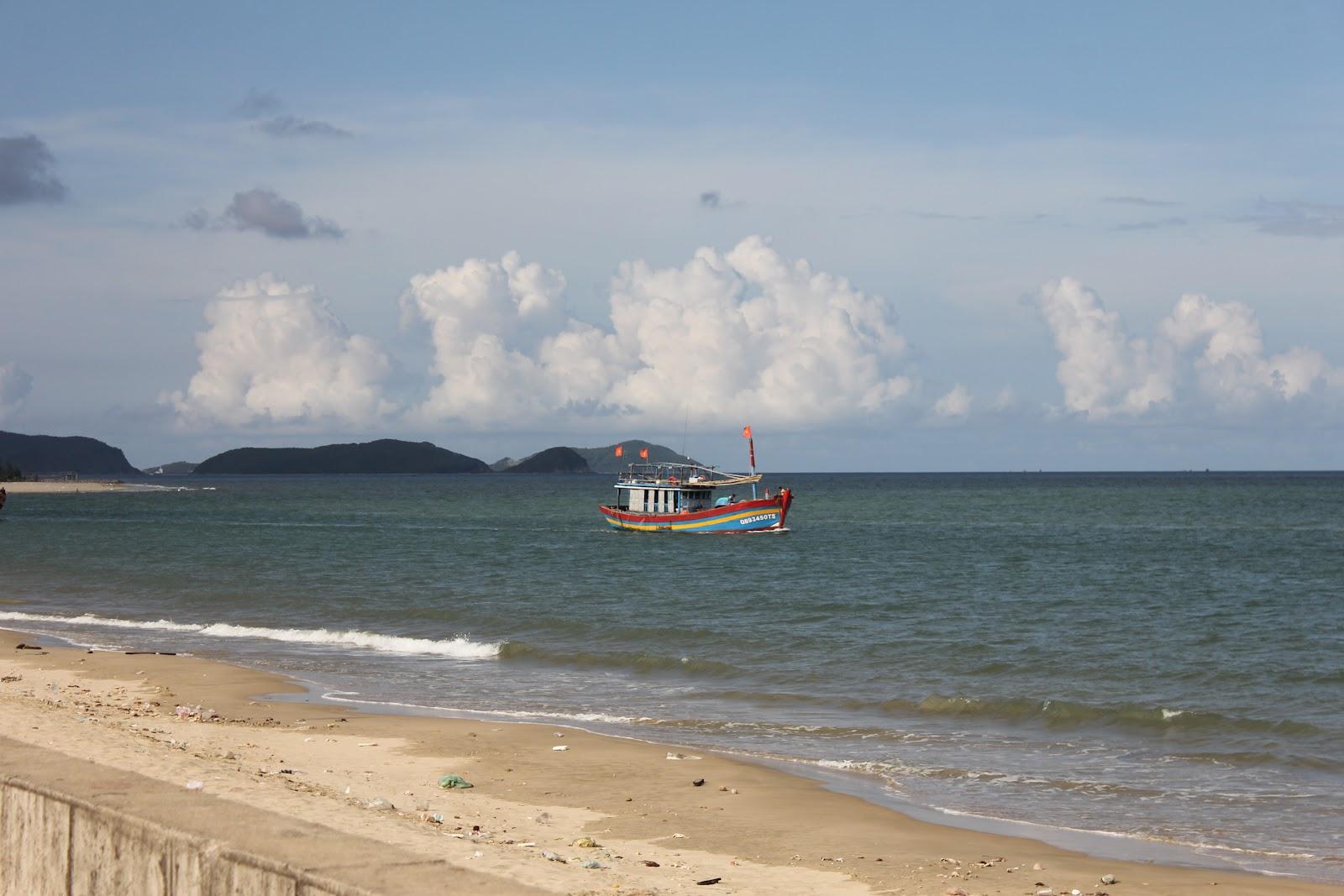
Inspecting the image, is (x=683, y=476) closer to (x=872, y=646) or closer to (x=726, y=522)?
(x=726, y=522)

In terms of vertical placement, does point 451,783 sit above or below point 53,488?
below

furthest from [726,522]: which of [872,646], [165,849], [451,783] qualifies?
[165,849]

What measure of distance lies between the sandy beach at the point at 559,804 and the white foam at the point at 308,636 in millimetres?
8529

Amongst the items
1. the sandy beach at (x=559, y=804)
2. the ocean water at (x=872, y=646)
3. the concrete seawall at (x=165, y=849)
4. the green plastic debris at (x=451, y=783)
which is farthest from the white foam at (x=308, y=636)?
the concrete seawall at (x=165, y=849)

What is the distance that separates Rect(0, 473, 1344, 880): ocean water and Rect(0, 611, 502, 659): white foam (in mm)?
155

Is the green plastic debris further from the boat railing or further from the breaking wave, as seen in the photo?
the boat railing

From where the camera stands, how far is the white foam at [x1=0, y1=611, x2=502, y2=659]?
93.1ft

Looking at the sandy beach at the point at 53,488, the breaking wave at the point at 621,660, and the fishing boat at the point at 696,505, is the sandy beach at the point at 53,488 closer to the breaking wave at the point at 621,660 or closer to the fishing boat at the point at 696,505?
the fishing boat at the point at 696,505

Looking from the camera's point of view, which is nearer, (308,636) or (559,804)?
(559,804)

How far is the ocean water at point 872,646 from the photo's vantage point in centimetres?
1587

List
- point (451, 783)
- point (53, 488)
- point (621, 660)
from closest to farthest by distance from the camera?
point (451, 783), point (621, 660), point (53, 488)

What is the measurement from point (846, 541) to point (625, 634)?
4029 cm

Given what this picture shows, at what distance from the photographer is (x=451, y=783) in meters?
14.2

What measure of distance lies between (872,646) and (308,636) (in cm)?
1332
